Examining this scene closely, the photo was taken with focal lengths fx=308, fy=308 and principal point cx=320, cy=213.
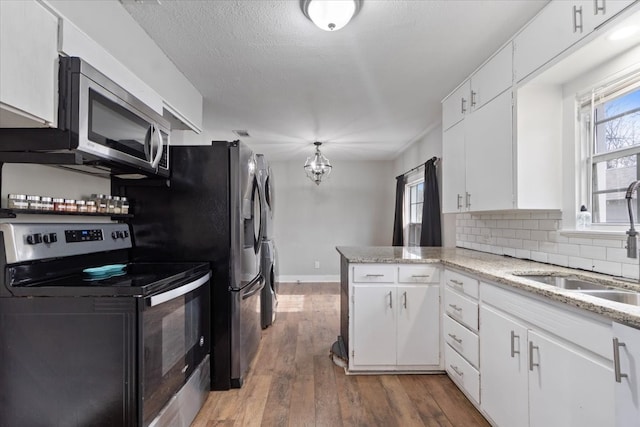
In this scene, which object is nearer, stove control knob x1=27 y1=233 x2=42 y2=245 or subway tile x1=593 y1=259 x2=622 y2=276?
stove control knob x1=27 y1=233 x2=42 y2=245

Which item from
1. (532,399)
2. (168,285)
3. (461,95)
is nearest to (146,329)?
(168,285)

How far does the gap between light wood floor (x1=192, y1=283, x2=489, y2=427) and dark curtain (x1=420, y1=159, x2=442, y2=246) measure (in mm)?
1940

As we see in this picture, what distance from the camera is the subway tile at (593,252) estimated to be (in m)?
1.68

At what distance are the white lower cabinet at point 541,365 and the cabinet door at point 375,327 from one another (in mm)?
675

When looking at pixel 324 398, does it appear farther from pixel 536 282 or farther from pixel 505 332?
pixel 536 282

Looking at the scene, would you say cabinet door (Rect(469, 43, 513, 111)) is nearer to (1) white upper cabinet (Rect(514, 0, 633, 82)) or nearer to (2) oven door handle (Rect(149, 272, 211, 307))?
(1) white upper cabinet (Rect(514, 0, 633, 82))

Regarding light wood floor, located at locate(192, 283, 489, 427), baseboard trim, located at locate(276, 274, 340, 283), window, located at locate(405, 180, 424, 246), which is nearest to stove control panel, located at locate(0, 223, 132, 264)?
light wood floor, located at locate(192, 283, 489, 427)

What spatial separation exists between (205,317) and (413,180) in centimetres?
395

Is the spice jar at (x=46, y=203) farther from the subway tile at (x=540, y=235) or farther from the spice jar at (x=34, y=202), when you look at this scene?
the subway tile at (x=540, y=235)

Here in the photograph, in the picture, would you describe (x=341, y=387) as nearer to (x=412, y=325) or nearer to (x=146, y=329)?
(x=412, y=325)

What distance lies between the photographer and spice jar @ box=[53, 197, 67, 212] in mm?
1423

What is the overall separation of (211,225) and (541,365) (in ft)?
6.47

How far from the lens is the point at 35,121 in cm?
108

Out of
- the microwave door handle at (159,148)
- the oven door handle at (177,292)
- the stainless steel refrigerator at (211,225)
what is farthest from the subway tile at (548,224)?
the microwave door handle at (159,148)
